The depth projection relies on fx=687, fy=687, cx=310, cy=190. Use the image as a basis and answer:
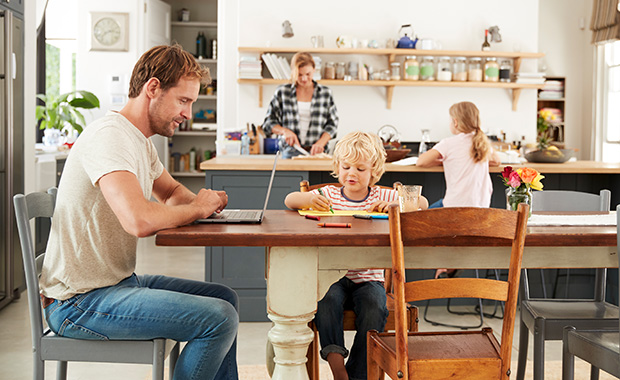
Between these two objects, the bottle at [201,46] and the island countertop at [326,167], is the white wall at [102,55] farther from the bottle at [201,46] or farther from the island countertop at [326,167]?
the island countertop at [326,167]

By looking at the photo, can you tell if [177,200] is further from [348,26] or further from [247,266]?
[348,26]

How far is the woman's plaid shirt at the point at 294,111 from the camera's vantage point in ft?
17.0

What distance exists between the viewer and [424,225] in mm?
1665

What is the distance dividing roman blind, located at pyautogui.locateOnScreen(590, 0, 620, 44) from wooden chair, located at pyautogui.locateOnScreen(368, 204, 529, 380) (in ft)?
20.5

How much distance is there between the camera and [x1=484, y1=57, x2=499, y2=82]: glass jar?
6.51 meters

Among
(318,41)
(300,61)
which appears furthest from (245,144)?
(318,41)

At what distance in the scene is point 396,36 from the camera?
6645 mm

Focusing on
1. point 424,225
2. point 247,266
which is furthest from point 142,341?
point 247,266

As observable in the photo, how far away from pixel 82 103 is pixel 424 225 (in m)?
5.50

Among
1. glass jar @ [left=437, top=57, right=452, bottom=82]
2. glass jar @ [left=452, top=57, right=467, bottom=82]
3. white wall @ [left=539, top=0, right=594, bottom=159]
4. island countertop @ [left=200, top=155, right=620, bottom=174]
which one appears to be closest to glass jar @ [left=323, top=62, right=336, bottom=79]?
glass jar @ [left=437, top=57, right=452, bottom=82]

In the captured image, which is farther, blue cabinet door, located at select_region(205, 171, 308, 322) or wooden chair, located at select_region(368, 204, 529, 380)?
blue cabinet door, located at select_region(205, 171, 308, 322)

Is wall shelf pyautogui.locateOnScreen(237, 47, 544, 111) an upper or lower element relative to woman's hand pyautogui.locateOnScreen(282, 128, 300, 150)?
upper

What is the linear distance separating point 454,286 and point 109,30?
21.7 feet

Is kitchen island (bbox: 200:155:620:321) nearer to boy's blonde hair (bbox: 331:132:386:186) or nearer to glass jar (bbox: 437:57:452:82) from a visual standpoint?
boy's blonde hair (bbox: 331:132:386:186)
